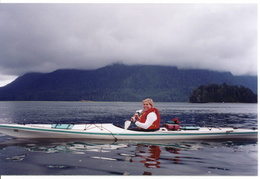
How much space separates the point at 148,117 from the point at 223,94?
148m

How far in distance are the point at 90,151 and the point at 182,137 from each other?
549 centimetres

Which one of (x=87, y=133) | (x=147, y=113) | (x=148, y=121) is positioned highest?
(x=147, y=113)

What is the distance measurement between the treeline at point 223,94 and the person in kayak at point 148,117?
129777mm

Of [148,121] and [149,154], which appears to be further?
[148,121]

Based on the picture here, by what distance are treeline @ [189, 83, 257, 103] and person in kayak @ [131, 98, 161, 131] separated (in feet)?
426

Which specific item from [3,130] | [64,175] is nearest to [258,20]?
[64,175]

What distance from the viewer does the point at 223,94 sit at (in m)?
149

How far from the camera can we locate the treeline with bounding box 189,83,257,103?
137m

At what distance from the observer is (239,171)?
833cm

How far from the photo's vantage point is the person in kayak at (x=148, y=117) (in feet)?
40.6

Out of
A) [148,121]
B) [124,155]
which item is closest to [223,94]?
[148,121]

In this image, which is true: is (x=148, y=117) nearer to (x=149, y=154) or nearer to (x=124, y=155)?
(x=149, y=154)

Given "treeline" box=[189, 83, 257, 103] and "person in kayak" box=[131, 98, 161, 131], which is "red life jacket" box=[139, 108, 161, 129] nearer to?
"person in kayak" box=[131, 98, 161, 131]

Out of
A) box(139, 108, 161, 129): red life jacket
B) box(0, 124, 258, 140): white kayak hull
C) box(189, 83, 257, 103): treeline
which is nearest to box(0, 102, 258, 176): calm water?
box(0, 124, 258, 140): white kayak hull
